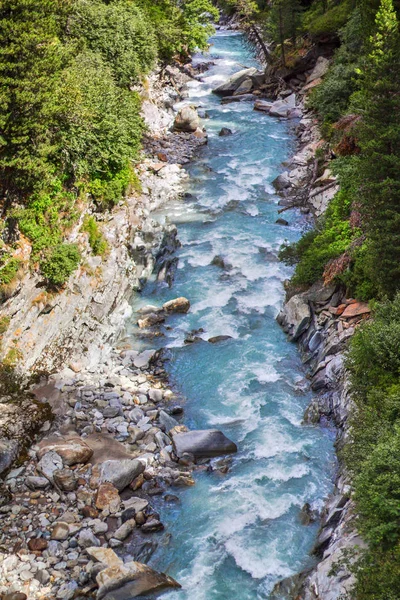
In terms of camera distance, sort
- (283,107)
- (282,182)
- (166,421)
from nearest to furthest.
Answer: (166,421) → (282,182) → (283,107)

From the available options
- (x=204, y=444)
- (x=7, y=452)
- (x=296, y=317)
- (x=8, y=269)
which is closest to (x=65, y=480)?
(x=7, y=452)

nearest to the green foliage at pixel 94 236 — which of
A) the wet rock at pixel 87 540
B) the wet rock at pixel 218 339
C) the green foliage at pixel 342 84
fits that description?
the wet rock at pixel 218 339

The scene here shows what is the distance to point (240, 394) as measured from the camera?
2127 centimetres

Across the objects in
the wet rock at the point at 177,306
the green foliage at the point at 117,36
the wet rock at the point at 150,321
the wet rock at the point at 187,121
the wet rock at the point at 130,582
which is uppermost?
the green foliage at the point at 117,36

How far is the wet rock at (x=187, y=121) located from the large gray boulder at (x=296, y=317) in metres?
24.4

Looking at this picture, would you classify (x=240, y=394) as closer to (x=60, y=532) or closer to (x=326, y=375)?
(x=326, y=375)

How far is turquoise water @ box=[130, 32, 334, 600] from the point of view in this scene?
49.9 feet

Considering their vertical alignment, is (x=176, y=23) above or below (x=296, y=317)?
above

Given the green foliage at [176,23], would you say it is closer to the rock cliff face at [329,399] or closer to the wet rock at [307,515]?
the rock cliff face at [329,399]

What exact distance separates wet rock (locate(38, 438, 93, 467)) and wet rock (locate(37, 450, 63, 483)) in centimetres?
13

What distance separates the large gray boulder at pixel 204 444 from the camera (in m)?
18.7

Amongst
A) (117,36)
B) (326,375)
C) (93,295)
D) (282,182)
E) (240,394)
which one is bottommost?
(240,394)

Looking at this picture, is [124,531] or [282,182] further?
[282,182]

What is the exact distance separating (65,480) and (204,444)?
4892 millimetres
